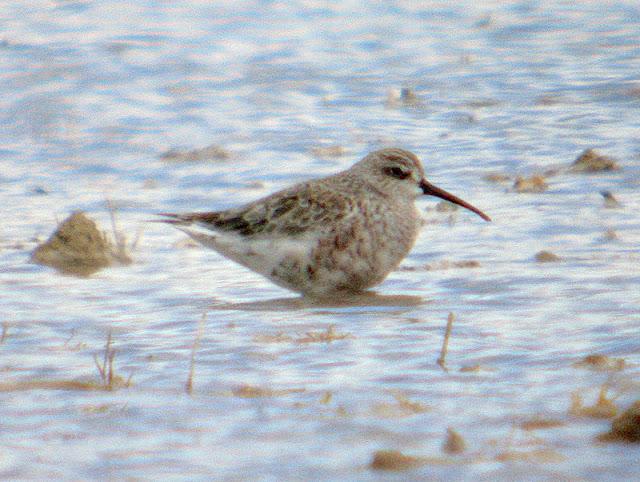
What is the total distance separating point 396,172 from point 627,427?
4.06 m

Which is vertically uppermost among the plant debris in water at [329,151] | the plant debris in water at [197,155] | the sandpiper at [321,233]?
the sandpiper at [321,233]

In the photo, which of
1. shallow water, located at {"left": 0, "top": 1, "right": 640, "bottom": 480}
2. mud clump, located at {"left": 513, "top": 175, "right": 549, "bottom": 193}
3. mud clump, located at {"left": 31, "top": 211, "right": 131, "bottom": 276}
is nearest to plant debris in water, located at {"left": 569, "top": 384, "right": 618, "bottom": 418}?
shallow water, located at {"left": 0, "top": 1, "right": 640, "bottom": 480}

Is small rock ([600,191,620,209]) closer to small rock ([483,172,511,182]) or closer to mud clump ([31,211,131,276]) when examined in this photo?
small rock ([483,172,511,182])

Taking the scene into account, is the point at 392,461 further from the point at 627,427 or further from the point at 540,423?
the point at 627,427

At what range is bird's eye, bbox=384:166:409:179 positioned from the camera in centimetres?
844

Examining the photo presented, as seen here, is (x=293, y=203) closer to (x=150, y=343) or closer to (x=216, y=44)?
(x=150, y=343)

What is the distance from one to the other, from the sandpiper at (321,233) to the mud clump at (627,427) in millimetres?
3170

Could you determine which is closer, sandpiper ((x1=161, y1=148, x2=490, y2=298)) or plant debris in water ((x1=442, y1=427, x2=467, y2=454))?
plant debris in water ((x1=442, y1=427, x2=467, y2=454))

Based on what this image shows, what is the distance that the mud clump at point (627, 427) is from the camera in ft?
14.9

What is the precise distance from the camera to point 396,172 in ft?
27.7

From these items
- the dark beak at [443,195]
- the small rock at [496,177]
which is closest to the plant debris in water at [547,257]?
the dark beak at [443,195]

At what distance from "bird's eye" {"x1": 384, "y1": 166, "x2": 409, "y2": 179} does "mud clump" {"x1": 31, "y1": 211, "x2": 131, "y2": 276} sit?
168 centimetres

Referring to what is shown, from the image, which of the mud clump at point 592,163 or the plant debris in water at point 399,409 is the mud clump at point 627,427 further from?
the mud clump at point 592,163

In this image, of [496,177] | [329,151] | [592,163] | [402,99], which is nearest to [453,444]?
[592,163]
